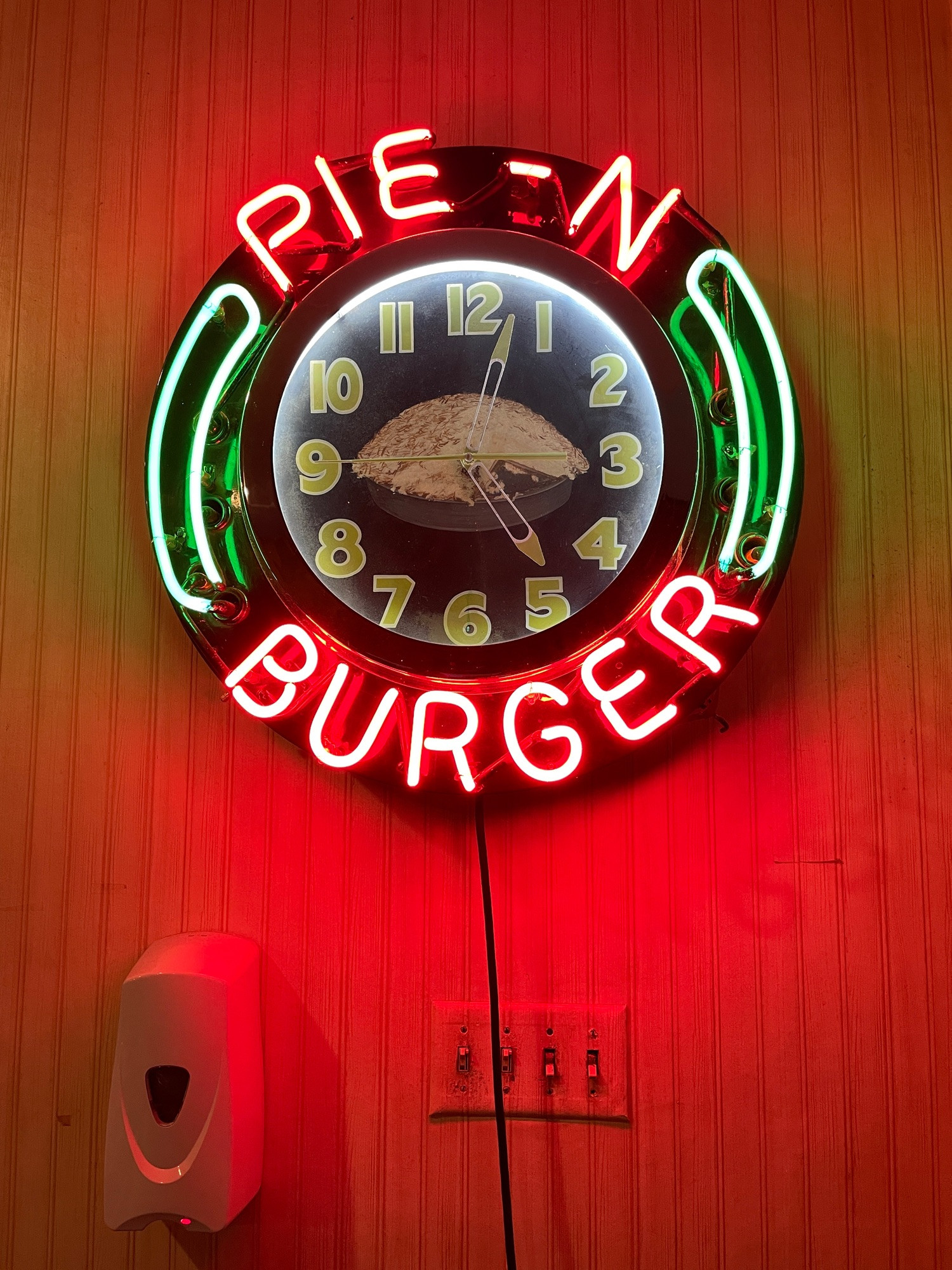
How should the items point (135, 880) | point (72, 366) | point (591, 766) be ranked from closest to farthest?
point (591, 766)
point (135, 880)
point (72, 366)

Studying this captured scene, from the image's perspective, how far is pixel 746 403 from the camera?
1.45 meters

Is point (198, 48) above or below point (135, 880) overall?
above

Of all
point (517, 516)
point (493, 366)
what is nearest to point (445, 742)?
point (517, 516)

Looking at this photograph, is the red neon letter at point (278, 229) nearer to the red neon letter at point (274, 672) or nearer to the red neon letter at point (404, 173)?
the red neon letter at point (404, 173)

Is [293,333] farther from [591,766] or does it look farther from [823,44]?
[823,44]

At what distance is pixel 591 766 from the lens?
1.42 meters

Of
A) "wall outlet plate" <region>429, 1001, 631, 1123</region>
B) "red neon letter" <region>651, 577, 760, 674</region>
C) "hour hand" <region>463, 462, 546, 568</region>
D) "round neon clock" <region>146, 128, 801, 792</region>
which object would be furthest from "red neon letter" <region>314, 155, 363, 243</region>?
"wall outlet plate" <region>429, 1001, 631, 1123</region>

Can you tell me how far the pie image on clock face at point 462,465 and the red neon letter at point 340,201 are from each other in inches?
11.7

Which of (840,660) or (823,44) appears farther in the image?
(823,44)

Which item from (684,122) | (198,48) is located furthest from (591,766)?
(198,48)

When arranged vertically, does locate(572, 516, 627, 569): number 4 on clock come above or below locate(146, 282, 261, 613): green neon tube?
below

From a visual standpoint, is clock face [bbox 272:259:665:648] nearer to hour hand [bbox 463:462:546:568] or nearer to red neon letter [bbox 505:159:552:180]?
hour hand [bbox 463:462:546:568]

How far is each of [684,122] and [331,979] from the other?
5.13 ft

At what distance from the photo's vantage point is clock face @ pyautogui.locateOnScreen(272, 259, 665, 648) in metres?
1.46
